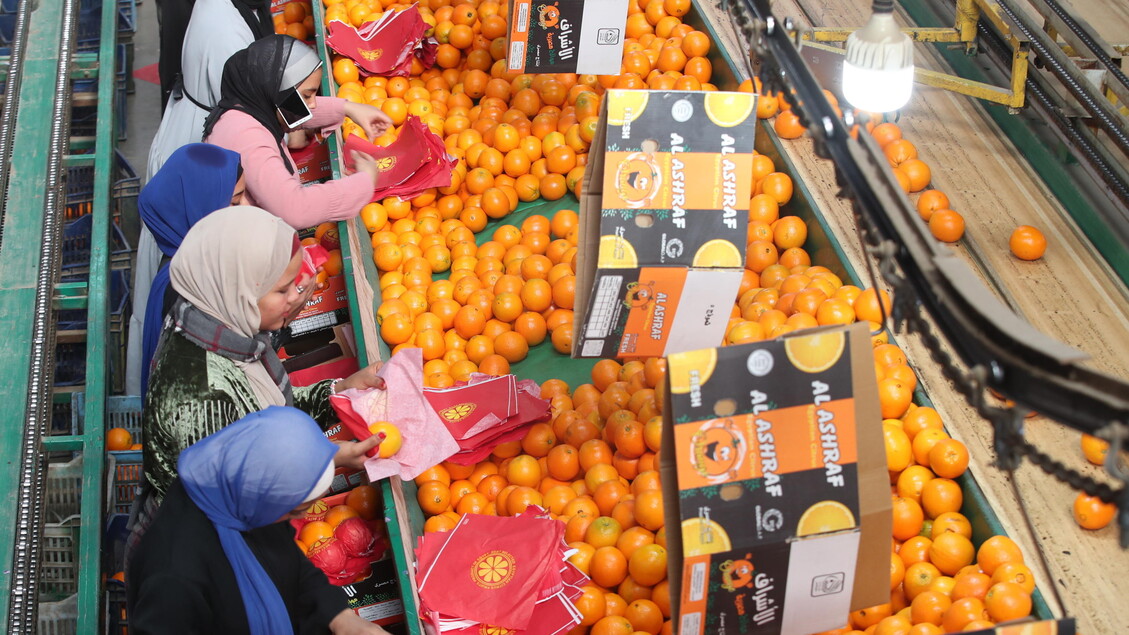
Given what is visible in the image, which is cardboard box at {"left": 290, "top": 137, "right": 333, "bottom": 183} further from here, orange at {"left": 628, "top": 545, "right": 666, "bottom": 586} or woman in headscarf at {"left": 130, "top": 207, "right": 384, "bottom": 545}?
orange at {"left": 628, "top": 545, "right": 666, "bottom": 586}

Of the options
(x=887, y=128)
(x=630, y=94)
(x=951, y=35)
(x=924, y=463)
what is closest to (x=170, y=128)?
(x=630, y=94)

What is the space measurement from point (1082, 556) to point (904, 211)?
1.81m

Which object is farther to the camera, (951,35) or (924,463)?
(951,35)

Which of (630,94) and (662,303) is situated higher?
(630,94)

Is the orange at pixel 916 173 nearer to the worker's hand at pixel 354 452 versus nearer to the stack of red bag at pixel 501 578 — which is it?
the stack of red bag at pixel 501 578

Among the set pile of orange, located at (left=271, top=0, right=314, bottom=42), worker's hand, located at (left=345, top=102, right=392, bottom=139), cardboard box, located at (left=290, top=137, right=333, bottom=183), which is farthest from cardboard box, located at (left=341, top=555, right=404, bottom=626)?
pile of orange, located at (left=271, top=0, right=314, bottom=42)

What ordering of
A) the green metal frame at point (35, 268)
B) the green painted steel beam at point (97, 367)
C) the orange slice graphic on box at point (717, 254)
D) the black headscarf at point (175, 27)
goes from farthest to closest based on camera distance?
the black headscarf at point (175, 27) → the green metal frame at point (35, 268) → the green painted steel beam at point (97, 367) → the orange slice graphic on box at point (717, 254)

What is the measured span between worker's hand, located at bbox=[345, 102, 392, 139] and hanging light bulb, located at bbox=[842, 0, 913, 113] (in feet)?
8.11

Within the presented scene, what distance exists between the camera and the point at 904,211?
4.79 ft

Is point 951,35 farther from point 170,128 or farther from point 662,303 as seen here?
point 170,128

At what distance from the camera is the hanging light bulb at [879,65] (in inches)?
96.7

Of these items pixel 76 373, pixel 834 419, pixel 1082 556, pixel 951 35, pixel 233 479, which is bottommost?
pixel 76 373

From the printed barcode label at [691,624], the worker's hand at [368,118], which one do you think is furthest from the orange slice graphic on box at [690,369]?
the worker's hand at [368,118]

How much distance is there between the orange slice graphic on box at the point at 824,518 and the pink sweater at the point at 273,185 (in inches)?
88.4
